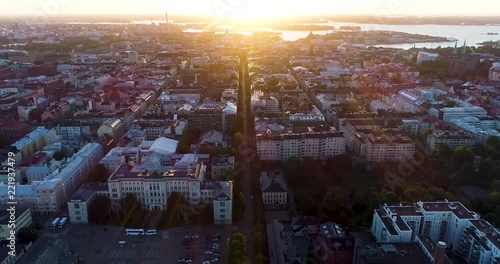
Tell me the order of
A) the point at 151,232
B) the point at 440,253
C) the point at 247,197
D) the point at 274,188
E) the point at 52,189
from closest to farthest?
the point at 440,253 < the point at 151,232 < the point at 52,189 < the point at 274,188 < the point at 247,197

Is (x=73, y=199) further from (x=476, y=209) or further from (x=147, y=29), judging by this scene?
(x=147, y=29)

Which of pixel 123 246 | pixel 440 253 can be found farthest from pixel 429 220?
pixel 123 246

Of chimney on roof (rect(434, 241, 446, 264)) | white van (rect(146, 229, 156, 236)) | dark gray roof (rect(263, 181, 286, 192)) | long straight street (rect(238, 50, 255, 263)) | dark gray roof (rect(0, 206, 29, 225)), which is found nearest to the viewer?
chimney on roof (rect(434, 241, 446, 264))

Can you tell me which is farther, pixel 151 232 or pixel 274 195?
pixel 274 195

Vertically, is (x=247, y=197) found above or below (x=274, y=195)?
below

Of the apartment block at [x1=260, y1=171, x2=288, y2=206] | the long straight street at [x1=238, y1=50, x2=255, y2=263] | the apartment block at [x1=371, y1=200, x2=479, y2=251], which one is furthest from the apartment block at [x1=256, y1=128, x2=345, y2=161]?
the apartment block at [x1=371, y1=200, x2=479, y2=251]

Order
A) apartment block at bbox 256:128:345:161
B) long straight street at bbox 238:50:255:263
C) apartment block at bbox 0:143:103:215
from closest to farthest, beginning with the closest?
long straight street at bbox 238:50:255:263 → apartment block at bbox 0:143:103:215 → apartment block at bbox 256:128:345:161

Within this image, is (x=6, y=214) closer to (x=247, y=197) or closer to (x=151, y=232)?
(x=151, y=232)

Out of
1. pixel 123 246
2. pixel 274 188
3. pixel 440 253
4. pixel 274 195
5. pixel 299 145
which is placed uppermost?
pixel 440 253

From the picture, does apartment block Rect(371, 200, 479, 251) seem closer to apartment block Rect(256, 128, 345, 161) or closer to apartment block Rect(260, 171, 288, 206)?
apartment block Rect(260, 171, 288, 206)

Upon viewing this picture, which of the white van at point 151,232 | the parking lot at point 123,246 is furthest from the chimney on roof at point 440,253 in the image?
the white van at point 151,232
